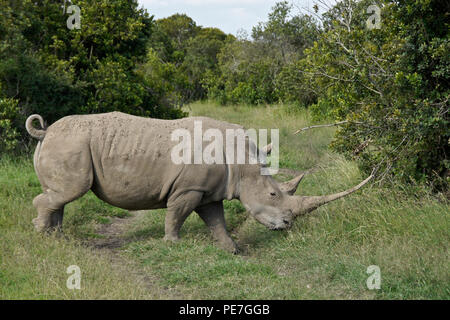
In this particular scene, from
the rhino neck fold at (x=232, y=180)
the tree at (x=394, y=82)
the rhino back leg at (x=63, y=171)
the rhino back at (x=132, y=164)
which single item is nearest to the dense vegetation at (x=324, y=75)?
the tree at (x=394, y=82)

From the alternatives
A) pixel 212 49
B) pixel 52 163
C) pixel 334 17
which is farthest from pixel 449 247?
pixel 212 49

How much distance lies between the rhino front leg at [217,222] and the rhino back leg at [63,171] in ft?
4.96

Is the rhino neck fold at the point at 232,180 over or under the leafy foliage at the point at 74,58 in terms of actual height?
under

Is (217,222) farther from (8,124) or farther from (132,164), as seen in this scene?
(8,124)

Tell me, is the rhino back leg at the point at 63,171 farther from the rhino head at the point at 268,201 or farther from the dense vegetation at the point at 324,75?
the dense vegetation at the point at 324,75

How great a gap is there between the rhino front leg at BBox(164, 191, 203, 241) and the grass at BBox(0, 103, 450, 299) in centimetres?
21

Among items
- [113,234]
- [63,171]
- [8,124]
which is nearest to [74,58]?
[8,124]

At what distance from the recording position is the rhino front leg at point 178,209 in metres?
6.43

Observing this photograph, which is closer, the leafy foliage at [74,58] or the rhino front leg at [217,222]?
the rhino front leg at [217,222]

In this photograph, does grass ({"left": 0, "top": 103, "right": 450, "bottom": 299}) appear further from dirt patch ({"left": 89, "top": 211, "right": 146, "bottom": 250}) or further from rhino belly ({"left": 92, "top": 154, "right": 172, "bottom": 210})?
rhino belly ({"left": 92, "top": 154, "right": 172, "bottom": 210})

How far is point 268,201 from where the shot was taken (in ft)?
21.8

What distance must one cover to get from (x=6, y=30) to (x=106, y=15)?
261 cm

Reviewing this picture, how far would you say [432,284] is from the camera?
194 inches

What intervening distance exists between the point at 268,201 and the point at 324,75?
2.33 meters
